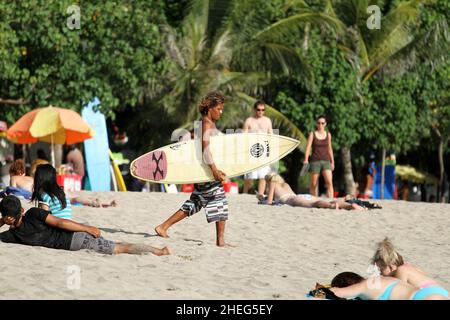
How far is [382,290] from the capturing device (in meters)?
7.47

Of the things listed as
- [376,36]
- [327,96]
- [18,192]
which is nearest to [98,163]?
[18,192]

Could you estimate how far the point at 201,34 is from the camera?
87.5ft

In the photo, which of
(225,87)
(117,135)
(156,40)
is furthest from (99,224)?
(117,135)

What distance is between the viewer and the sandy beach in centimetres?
798

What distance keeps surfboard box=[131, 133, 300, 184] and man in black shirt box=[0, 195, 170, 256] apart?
189 centimetres

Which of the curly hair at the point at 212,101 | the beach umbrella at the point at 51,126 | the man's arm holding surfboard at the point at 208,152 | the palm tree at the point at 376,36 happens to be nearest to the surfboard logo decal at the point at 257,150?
the man's arm holding surfboard at the point at 208,152

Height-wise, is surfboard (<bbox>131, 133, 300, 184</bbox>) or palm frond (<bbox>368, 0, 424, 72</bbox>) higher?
palm frond (<bbox>368, 0, 424, 72</bbox>)

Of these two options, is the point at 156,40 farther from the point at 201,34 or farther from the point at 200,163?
the point at 200,163

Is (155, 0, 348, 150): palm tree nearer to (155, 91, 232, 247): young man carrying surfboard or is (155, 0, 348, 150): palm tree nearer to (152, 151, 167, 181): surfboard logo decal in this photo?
(152, 151, 167, 181): surfboard logo decal

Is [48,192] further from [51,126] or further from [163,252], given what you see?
[51,126]

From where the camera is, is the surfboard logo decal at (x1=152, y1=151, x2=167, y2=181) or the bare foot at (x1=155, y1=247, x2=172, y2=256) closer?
the bare foot at (x1=155, y1=247, x2=172, y2=256)

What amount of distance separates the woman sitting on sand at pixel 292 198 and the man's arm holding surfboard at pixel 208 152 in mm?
4898

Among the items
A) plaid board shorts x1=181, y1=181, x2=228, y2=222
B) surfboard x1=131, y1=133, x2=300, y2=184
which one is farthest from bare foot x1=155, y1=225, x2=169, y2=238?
plaid board shorts x1=181, y1=181, x2=228, y2=222
